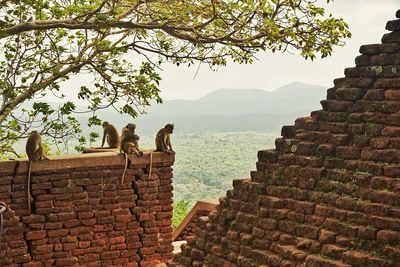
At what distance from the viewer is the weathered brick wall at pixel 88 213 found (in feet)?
36.2

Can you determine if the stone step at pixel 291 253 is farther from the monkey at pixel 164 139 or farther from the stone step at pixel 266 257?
the monkey at pixel 164 139

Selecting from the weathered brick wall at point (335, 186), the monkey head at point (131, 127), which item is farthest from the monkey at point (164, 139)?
the weathered brick wall at point (335, 186)

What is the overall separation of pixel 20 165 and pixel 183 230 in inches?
190

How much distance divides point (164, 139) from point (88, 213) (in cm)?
182

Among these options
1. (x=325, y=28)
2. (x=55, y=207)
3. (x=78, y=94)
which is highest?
(x=325, y=28)

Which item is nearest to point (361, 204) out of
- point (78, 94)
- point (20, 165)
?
point (20, 165)

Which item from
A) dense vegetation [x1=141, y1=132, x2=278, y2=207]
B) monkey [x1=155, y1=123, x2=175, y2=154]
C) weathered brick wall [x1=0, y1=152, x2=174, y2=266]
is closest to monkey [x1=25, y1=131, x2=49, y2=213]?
weathered brick wall [x1=0, y1=152, x2=174, y2=266]

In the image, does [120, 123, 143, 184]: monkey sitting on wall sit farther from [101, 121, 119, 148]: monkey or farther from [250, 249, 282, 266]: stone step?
[250, 249, 282, 266]: stone step

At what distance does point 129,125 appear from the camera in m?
12.4

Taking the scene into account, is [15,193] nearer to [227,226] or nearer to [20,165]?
[20,165]

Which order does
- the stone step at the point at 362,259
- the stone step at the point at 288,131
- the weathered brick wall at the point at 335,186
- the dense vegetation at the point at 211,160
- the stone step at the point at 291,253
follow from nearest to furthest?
the stone step at the point at 362,259 < the weathered brick wall at the point at 335,186 < the stone step at the point at 291,253 < the stone step at the point at 288,131 < the dense vegetation at the point at 211,160

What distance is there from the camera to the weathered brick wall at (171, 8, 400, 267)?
6383mm

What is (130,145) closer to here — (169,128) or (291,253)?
(169,128)

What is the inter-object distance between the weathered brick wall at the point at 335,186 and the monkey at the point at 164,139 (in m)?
4.55
